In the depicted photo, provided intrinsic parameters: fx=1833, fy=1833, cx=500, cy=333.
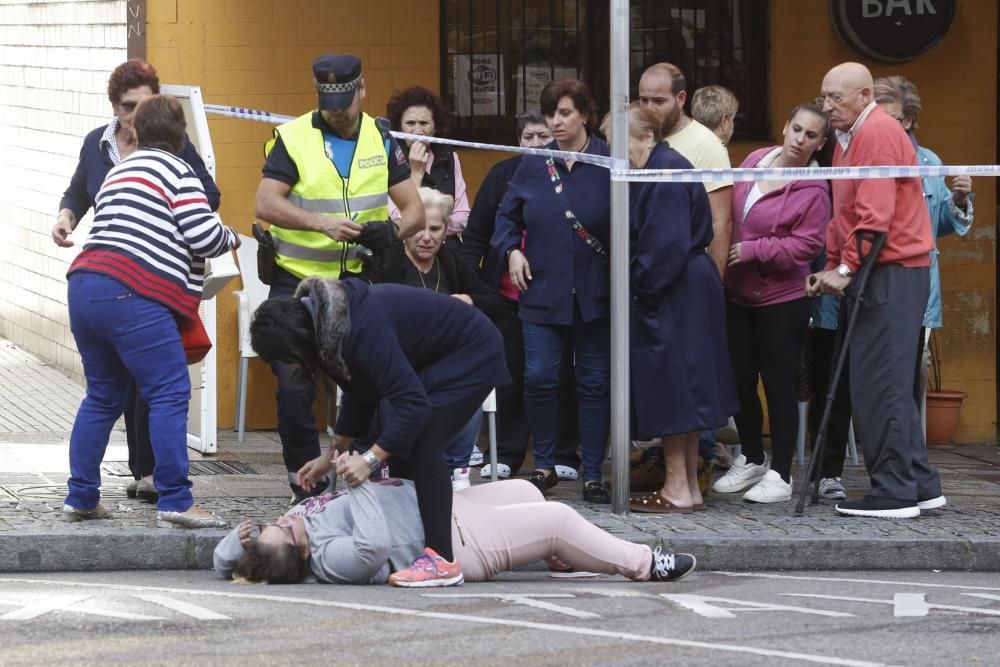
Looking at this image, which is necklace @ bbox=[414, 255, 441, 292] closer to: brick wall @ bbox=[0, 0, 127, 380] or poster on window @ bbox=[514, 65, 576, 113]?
poster on window @ bbox=[514, 65, 576, 113]

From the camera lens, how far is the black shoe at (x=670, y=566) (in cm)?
697

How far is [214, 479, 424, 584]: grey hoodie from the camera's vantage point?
266 inches

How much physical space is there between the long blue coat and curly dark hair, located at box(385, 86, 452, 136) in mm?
1655

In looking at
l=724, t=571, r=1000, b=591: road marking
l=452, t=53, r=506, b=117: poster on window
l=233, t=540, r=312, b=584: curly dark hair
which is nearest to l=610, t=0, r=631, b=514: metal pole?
l=724, t=571, r=1000, b=591: road marking

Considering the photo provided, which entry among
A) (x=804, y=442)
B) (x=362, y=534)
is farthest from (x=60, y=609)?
(x=804, y=442)

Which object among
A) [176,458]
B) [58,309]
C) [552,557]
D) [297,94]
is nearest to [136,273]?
[176,458]

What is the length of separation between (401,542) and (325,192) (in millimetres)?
1735

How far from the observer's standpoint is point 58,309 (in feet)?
41.1

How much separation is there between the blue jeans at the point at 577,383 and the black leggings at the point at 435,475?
6.08 feet

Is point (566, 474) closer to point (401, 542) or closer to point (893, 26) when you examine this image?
point (401, 542)

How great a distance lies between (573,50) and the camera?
443 inches

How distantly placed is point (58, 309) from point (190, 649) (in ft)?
23.8

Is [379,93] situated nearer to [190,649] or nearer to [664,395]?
[664,395]

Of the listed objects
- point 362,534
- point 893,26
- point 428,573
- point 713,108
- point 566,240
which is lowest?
point 428,573
